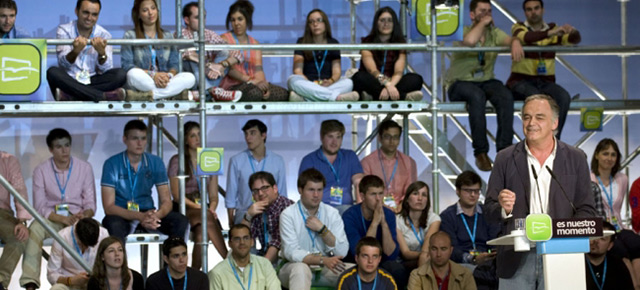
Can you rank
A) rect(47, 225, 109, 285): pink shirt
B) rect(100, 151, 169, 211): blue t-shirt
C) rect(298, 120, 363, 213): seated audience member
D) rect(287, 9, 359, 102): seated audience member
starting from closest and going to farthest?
1. rect(47, 225, 109, 285): pink shirt
2. rect(100, 151, 169, 211): blue t-shirt
3. rect(287, 9, 359, 102): seated audience member
4. rect(298, 120, 363, 213): seated audience member

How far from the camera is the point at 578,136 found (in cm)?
1080

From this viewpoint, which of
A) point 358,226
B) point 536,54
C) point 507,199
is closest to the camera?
point 507,199

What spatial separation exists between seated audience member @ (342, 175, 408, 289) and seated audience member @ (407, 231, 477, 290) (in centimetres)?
22

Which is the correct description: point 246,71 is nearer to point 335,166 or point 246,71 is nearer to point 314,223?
point 335,166

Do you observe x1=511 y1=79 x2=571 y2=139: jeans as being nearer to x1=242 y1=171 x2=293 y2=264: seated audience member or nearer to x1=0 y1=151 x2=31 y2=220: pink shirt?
x1=242 y1=171 x2=293 y2=264: seated audience member

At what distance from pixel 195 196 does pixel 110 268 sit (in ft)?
4.46

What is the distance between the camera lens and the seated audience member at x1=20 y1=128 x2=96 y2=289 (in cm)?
787

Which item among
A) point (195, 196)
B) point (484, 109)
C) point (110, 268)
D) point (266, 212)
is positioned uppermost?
point (484, 109)

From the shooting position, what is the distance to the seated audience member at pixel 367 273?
7438 millimetres

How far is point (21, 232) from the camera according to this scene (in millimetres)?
7770

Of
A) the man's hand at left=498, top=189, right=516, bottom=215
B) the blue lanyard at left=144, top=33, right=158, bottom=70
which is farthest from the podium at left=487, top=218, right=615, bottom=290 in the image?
the blue lanyard at left=144, top=33, right=158, bottom=70

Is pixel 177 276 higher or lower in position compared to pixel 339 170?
lower

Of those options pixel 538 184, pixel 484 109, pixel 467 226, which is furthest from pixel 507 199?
pixel 484 109

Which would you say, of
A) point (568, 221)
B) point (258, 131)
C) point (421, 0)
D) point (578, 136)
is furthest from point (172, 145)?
point (568, 221)
